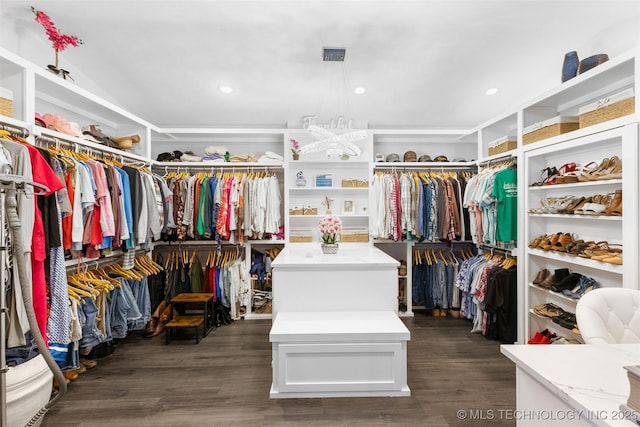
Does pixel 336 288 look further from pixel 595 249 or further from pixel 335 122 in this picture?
pixel 335 122

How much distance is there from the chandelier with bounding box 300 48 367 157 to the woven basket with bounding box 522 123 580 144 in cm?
143

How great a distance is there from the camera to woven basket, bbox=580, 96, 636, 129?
195cm

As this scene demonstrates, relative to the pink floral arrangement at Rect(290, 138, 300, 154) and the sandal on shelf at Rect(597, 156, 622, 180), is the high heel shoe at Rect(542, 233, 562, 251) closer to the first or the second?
the sandal on shelf at Rect(597, 156, 622, 180)

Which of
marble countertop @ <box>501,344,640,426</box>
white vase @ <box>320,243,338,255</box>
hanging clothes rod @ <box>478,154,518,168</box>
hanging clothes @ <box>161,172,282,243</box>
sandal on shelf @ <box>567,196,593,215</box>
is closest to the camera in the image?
marble countertop @ <box>501,344,640,426</box>

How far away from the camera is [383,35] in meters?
2.69

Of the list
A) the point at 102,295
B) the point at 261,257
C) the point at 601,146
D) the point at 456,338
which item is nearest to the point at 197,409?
the point at 102,295

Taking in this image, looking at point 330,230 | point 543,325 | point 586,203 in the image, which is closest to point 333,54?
point 330,230

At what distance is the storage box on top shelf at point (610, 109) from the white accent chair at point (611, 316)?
46.6 inches

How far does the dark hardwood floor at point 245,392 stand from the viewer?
1.98 meters

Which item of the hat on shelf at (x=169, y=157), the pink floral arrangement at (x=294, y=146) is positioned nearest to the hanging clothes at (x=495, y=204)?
the pink floral arrangement at (x=294, y=146)

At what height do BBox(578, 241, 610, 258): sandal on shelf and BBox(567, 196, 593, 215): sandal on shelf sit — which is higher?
BBox(567, 196, 593, 215): sandal on shelf

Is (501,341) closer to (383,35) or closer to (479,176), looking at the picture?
(479,176)

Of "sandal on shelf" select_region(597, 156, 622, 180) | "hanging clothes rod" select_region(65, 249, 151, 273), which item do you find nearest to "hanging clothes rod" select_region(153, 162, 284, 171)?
"hanging clothes rod" select_region(65, 249, 151, 273)

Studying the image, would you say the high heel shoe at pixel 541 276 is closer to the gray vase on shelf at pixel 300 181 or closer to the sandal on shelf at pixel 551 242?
the sandal on shelf at pixel 551 242
